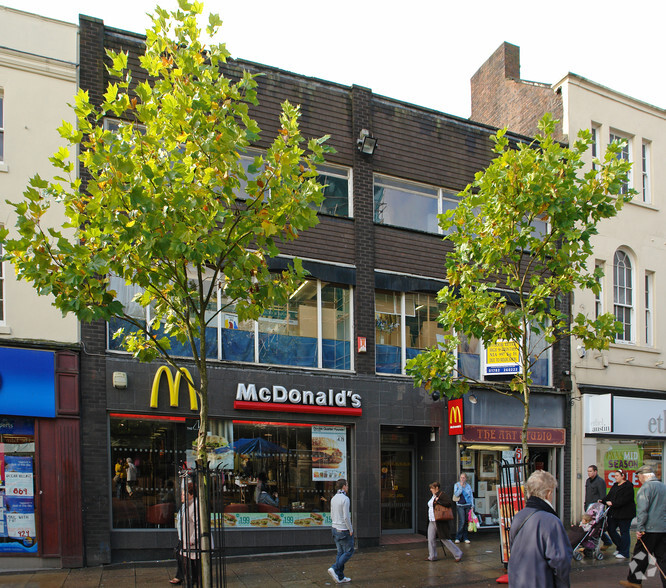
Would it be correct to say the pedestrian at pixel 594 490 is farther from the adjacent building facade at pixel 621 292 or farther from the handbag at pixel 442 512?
the adjacent building facade at pixel 621 292

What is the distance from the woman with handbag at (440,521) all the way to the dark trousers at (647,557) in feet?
10.2

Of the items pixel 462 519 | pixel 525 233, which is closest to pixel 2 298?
pixel 525 233

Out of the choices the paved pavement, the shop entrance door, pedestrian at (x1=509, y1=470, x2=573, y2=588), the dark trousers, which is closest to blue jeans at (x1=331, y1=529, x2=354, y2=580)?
the paved pavement

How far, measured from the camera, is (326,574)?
11.3 meters

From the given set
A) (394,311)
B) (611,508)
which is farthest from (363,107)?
(611,508)

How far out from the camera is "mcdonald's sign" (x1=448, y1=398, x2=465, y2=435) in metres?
14.7

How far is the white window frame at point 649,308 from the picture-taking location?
18.9 m

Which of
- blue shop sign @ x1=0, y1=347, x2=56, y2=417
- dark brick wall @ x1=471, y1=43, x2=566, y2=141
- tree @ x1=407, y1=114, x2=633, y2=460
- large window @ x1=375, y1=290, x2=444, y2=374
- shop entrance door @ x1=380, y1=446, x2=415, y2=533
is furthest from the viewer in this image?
dark brick wall @ x1=471, y1=43, x2=566, y2=141

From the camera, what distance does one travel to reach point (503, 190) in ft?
35.9

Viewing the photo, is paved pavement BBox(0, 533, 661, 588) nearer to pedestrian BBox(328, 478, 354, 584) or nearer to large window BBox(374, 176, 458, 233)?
pedestrian BBox(328, 478, 354, 584)

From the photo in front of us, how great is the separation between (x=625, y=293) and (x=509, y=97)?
6.74m

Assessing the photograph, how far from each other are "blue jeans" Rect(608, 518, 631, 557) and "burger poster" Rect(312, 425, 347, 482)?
17.0ft

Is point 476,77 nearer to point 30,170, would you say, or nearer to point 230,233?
point 30,170

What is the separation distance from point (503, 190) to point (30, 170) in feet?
26.5
